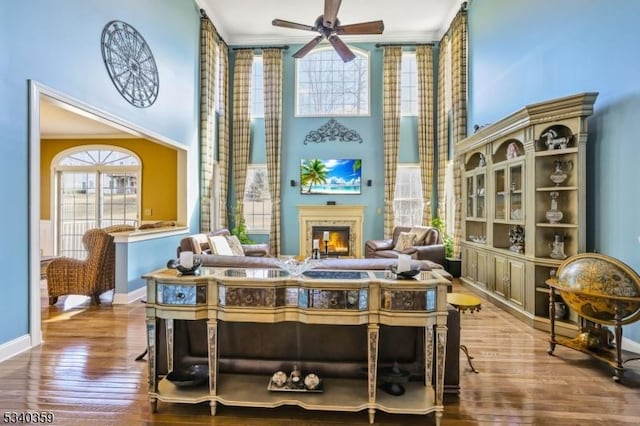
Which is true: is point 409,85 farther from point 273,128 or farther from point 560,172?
point 560,172

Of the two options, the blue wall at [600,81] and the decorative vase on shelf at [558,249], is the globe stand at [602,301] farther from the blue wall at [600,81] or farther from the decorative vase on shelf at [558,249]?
the decorative vase on shelf at [558,249]

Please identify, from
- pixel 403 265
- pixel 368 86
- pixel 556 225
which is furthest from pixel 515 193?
pixel 368 86

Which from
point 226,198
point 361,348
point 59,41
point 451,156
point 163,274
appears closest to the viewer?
point 163,274

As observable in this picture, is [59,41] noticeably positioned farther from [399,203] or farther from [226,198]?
[399,203]

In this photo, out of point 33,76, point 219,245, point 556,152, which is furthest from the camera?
point 219,245

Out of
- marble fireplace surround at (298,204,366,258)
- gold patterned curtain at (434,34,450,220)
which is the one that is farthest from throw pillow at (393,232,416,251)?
gold patterned curtain at (434,34,450,220)

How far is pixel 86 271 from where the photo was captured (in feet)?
15.0

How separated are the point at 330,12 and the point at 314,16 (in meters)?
3.44

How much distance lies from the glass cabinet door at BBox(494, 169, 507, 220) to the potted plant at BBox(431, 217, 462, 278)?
1777 mm

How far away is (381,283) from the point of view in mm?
2000

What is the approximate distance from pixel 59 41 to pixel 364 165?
5974mm

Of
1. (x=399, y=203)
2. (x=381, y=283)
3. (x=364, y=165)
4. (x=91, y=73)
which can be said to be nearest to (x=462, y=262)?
(x=399, y=203)

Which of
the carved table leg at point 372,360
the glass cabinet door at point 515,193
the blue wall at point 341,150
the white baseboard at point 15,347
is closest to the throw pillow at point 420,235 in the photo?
the blue wall at point 341,150

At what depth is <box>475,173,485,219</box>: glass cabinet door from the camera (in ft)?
17.3
